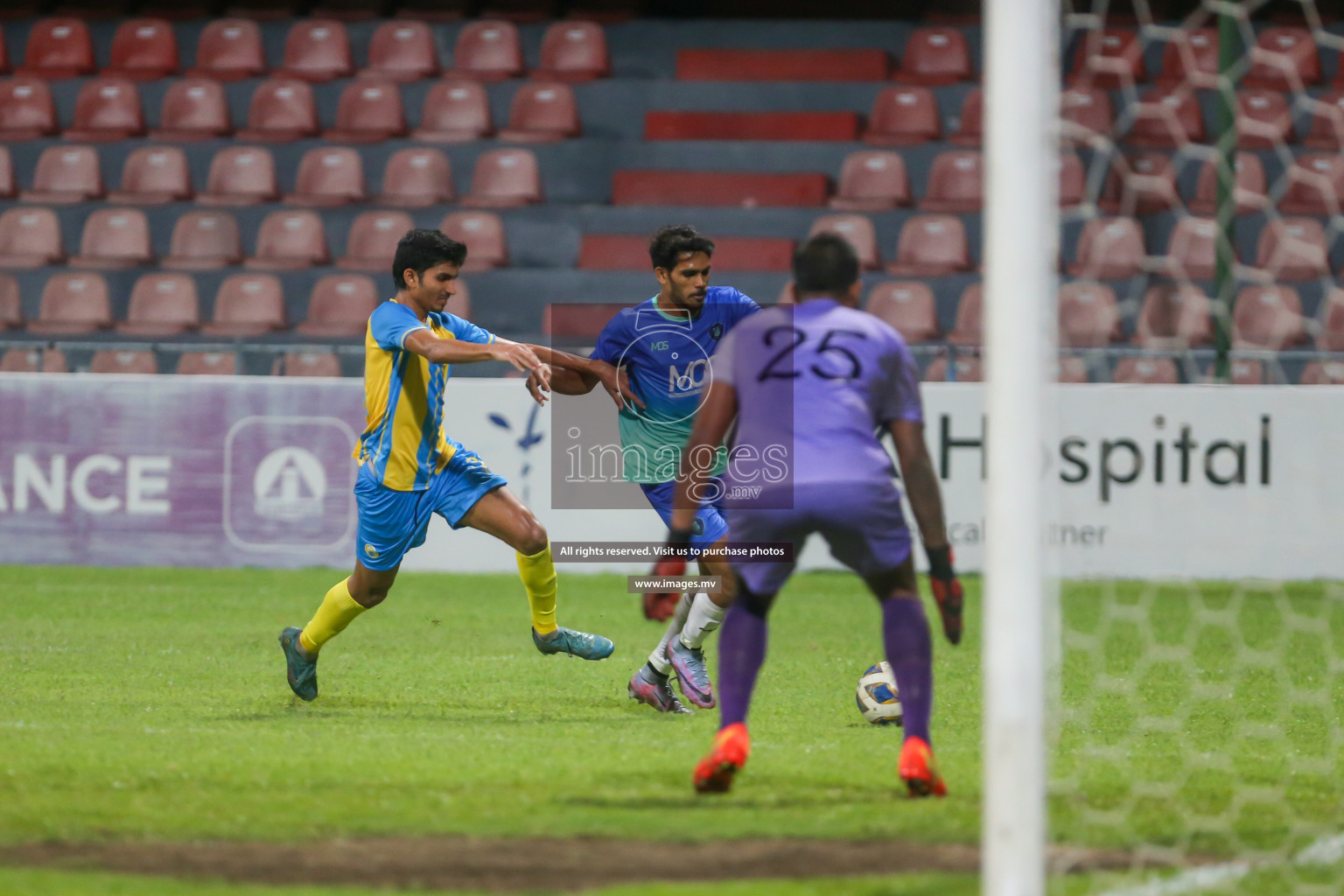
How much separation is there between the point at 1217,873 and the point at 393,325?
3981 millimetres

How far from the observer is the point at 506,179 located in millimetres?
15625

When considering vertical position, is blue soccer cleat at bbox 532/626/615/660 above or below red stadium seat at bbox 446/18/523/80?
below

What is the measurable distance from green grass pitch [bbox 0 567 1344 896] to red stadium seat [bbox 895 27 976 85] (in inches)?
320

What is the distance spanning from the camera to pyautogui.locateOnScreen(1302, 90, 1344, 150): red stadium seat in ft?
47.7

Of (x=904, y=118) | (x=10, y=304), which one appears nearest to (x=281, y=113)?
(x=10, y=304)

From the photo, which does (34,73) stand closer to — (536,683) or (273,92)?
(273,92)

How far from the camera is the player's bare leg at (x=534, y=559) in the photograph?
22.2ft

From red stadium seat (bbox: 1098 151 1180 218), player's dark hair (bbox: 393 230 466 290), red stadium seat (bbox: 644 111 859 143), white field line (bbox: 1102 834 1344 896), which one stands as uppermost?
red stadium seat (bbox: 644 111 859 143)

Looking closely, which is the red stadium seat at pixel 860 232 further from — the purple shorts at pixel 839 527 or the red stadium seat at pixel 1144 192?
the purple shorts at pixel 839 527

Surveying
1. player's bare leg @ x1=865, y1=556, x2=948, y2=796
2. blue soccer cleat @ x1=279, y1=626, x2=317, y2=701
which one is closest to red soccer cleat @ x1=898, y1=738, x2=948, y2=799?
player's bare leg @ x1=865, y1=556, x2=948, y2=796

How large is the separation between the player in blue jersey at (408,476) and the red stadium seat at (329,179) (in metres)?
9.25

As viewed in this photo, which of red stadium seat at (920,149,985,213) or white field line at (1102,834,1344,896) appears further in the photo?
red stadium seat at (920,149,985,213)

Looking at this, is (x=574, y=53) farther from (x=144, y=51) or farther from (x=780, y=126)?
(x=144, y=51)

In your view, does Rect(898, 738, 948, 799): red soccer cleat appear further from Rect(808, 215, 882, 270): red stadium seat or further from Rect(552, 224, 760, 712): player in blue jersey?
Rect(808, 215, 882, 270): red stadium seat
